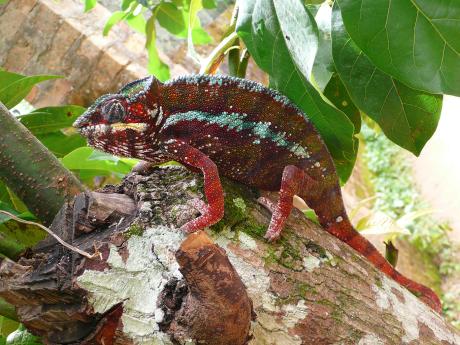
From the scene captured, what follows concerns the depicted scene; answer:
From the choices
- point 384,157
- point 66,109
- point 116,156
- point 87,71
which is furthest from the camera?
point 384,157

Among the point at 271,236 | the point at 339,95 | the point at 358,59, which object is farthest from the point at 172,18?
the point at 271,236

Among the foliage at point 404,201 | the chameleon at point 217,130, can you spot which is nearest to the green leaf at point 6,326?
the chameleon at point 217,130

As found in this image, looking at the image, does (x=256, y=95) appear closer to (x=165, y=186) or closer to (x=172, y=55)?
(x=165, y=186)

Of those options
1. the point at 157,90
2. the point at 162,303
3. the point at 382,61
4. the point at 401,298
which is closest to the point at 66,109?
the point at 157,90

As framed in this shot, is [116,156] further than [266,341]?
Yes

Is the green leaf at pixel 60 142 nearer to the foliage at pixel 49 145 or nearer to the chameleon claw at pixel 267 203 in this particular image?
the foliage at pixel 49 145

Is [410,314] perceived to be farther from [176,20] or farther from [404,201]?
[404,201]
